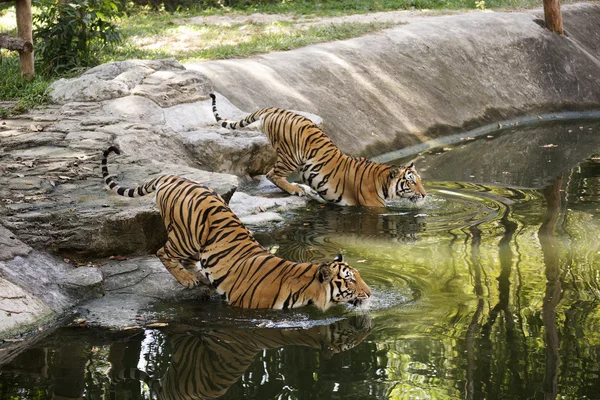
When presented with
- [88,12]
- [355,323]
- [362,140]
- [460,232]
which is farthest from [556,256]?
[88,12]

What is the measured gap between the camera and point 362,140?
1183 cm

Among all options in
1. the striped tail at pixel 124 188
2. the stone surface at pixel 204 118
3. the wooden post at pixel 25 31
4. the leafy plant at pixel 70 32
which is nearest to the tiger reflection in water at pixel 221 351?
the stone surface at pixel 204 118

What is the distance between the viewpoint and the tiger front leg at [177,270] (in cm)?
588

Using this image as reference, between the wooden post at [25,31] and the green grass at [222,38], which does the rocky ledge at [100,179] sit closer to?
the wooden post at [25,31]

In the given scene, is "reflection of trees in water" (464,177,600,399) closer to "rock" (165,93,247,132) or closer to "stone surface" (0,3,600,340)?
"stone surface" (0,3,600,340)

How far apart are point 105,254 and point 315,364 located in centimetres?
219

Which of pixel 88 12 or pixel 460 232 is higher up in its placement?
pixel 88 12

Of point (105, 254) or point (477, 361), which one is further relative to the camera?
point (105, 254)

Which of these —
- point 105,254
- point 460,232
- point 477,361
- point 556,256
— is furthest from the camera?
point 460,232

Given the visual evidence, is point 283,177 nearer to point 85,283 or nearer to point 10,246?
point 85,283

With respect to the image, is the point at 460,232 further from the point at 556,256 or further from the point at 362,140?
the point at 362,140

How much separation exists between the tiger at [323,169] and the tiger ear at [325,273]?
Answer: 336 cm

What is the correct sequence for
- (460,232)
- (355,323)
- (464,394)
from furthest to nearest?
1. (460,232)
2. (355,323)
3. (464,394)

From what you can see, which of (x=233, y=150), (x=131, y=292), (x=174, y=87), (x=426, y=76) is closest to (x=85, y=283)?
(x=131, y=292)
